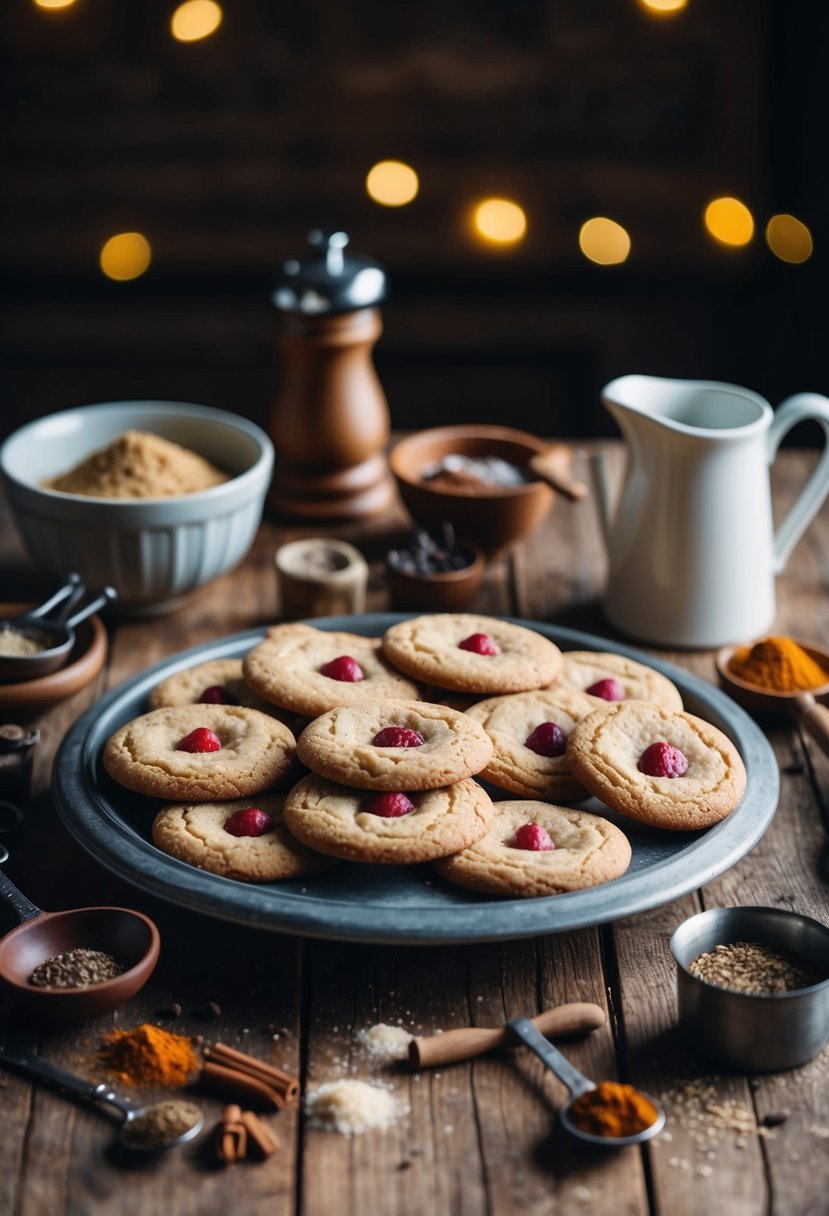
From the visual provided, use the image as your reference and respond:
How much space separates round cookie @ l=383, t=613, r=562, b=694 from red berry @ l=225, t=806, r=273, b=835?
0.31 m

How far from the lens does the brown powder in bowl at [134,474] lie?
6.60 feet

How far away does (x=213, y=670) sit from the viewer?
1735 mm

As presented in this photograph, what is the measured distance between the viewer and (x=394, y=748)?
1413 mm

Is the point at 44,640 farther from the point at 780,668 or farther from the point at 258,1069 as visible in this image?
the point at 780,668

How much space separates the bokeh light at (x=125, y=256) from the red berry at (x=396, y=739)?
7.87 ft

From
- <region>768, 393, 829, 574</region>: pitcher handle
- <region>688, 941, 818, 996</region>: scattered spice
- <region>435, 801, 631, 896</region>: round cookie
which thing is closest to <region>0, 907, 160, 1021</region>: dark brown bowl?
<region>435, 801, 631, 896</region>: round cookie

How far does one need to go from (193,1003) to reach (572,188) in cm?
266

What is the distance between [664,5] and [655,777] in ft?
7.92

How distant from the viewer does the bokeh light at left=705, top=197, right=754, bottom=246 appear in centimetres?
343

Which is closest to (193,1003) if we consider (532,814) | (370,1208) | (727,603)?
(370,1208)

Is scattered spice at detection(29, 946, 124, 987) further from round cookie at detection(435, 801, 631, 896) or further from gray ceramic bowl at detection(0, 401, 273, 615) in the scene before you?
gray ceramic bowl at detection(0, 401, 273, 615)

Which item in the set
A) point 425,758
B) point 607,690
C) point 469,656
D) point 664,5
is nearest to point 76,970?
point 425,758

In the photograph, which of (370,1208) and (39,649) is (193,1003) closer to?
(370,1208)

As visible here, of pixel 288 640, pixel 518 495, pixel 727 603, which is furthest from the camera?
pixel 518 495
